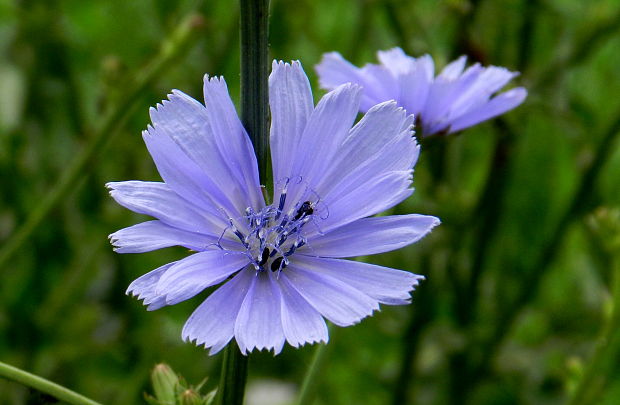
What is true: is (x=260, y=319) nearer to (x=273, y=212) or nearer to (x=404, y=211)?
(x=273, y=212)

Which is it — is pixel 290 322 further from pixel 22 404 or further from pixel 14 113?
pixel 14 113

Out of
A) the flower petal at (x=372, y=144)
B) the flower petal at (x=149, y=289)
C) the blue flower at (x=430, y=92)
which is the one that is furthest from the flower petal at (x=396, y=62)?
the flower petal at (x=149, y=289)

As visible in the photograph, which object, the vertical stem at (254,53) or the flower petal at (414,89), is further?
the flower petal at (414,89)

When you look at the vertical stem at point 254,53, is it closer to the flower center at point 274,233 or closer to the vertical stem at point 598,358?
the flower center at point 274,233

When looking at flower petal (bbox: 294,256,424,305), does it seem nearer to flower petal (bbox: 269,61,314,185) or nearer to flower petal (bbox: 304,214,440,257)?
flower petal (bbox: 304,214,440,257)

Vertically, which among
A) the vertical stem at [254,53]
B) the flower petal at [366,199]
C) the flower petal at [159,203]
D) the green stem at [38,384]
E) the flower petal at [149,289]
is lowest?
the green stem at [38,384]

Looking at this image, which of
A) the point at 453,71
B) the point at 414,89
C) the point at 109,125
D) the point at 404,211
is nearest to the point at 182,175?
the point at 414,89

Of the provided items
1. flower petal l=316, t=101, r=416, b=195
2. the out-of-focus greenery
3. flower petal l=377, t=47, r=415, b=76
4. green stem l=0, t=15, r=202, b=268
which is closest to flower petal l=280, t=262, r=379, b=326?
flower petal l=316, t=101, r=416, b=195
